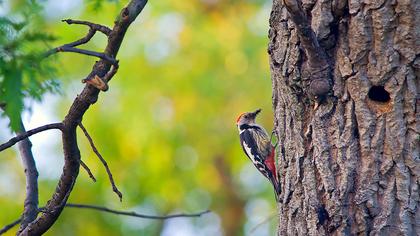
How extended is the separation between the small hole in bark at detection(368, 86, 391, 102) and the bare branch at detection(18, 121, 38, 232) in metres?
1.68

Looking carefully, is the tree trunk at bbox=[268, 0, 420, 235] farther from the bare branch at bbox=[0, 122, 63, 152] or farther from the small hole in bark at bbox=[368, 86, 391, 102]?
the bare branch at bbox=[0, 122, 63, 152]

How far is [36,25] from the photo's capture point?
3361 mm

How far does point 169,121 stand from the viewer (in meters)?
11.1

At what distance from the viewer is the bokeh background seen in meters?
10.4

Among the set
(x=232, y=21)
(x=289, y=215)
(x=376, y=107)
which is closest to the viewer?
(x=376, y=107)

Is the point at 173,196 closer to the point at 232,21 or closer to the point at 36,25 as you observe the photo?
the point at 232,21

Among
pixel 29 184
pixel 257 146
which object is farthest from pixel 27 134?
pixel 257 146

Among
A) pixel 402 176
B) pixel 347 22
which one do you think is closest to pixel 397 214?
pixel 402 176

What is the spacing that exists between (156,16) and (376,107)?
8205 mm

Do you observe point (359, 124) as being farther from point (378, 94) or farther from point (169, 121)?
point (169, 121)

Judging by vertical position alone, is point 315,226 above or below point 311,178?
below

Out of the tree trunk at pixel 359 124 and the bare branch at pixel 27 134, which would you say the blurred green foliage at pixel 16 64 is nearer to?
the bare branch at pixel 27 134

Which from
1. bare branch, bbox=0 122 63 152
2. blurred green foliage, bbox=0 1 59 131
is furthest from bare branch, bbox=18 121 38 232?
blurred green foliage, bbox=0 1 59 131

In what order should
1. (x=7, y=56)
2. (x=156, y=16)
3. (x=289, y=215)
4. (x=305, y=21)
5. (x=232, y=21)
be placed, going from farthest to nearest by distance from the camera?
1. (x=232, y=21)
2. (x=156, y=16)
3. (x=289, y=215)
4. (x=305, y=21)
5. (x=7, y=56)
